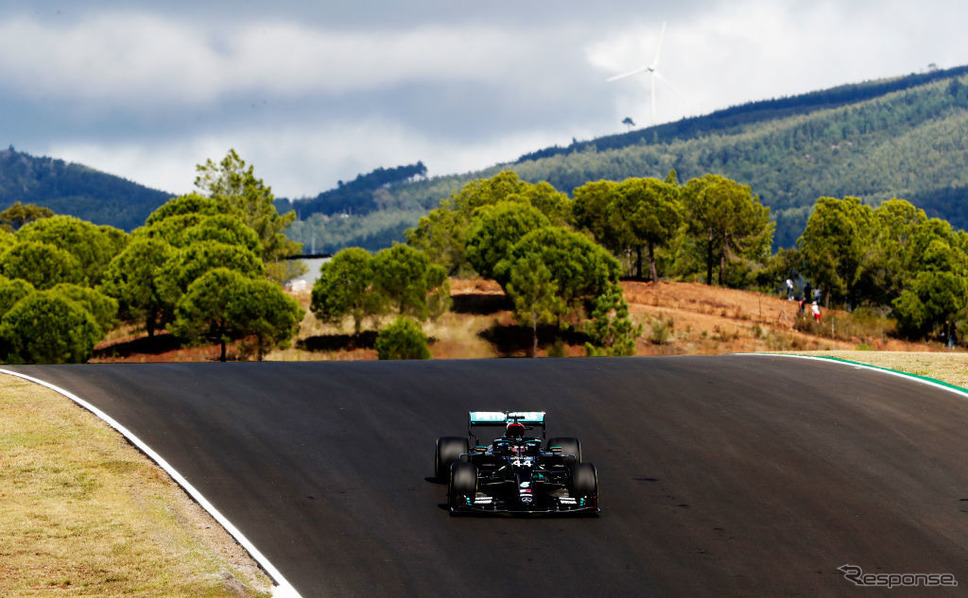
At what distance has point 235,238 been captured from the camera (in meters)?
64.4

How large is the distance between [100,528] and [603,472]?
791 cm

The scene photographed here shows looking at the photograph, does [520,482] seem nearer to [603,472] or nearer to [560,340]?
[603,472]

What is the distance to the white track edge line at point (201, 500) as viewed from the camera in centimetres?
1162

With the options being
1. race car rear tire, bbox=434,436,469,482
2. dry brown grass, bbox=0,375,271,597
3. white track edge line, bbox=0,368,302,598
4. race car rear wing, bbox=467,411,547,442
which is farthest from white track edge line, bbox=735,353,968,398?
dry brown grass, bbox=0,375,271,597

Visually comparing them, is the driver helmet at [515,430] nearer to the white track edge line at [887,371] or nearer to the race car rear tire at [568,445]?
the race car rear tire at [568,445]

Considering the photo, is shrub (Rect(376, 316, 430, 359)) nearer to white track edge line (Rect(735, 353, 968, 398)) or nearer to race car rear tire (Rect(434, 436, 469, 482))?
white track edge line (Rect(735, 353, 968, 398))

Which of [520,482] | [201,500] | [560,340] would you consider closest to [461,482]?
[520,482]

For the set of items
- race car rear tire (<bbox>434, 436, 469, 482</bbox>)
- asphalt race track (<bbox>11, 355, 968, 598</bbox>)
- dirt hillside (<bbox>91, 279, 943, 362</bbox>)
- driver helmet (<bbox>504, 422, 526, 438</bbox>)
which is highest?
driver helmet (<bbox>504, 422, 526, 438</bbox>)

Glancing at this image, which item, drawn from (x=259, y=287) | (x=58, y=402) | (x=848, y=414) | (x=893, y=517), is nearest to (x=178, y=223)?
(x=259, y=287)

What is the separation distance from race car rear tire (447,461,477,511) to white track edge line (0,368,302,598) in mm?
2849

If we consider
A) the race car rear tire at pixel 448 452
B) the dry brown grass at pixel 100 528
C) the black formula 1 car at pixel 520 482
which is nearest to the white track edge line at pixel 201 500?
the dry brown grass at pixel 100 528

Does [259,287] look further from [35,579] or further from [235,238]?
[35,579]

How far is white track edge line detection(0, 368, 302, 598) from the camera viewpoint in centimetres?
1162

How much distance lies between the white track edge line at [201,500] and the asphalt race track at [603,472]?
0.68 feet
